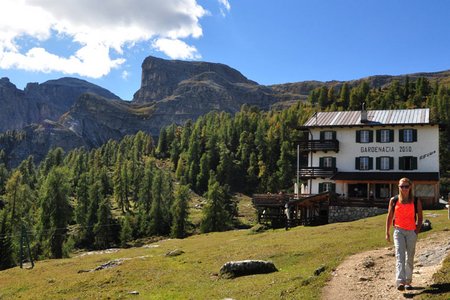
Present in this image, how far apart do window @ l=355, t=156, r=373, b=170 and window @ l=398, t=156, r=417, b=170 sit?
3.46 metres

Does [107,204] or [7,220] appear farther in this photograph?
[107,204]

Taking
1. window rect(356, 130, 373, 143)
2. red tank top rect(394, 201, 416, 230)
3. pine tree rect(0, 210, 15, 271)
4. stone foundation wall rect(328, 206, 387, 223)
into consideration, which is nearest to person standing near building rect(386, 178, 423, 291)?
red tank top rect(394, 201, 416, 230)

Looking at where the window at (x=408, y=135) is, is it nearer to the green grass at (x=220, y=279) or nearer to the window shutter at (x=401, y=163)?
the window shutter at (x=401, y=163)

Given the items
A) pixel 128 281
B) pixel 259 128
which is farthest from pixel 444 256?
pixel 259 128

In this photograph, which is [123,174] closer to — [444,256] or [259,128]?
[259,128]

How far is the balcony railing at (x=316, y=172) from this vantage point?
57562mm

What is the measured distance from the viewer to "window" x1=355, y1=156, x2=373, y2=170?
56.6 meters

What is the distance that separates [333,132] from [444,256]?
41.7 metres

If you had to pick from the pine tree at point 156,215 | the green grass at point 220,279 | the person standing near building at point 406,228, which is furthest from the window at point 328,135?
the pine tree at point 156,215

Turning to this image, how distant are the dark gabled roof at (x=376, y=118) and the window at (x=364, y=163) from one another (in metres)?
4.40

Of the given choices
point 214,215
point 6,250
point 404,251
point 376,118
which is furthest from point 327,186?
point 6,250

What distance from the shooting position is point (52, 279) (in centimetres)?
3188

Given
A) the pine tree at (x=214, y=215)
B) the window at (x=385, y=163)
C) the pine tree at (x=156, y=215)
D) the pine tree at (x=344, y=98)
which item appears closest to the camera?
the window at (x=385, y=163)

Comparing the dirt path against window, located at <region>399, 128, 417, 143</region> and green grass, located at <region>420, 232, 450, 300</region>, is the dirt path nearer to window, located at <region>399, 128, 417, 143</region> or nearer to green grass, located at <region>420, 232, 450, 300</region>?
green grass, located at <region>420, 232, 450, 300</region>
